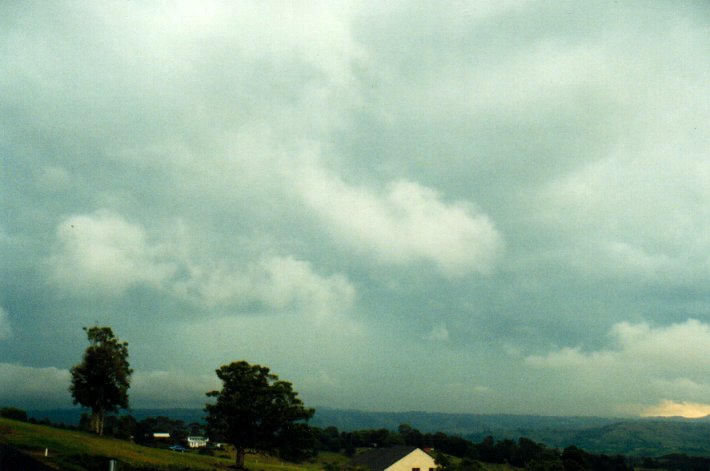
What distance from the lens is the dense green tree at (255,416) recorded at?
62406mm

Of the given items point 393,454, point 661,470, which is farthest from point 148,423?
point 661,470

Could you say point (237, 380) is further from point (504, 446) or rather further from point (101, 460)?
point (504, 446)

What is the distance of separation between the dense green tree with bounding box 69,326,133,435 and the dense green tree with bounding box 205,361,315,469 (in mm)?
20135

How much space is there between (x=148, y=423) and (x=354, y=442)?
74.9 meters

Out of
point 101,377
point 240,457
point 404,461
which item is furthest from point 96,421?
point 404,461

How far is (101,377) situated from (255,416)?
28.0 metres

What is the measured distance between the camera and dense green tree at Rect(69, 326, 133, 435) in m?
74.1

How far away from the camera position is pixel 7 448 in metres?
34.3

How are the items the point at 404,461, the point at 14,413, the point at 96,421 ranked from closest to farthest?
the point at 14,413 < the point at 96,421 < the point at 404,461

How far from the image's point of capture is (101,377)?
74.5 meters

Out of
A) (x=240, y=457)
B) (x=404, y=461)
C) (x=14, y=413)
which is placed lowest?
(x=404, y=461)

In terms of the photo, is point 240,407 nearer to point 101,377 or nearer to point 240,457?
point 240,457

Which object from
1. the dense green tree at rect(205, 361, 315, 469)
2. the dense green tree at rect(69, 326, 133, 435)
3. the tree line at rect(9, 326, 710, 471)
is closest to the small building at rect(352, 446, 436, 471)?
the tree line at rect(9, 326, 710, 471)

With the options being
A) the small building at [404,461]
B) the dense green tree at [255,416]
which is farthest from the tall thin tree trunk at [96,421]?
the small building at [404,461]
